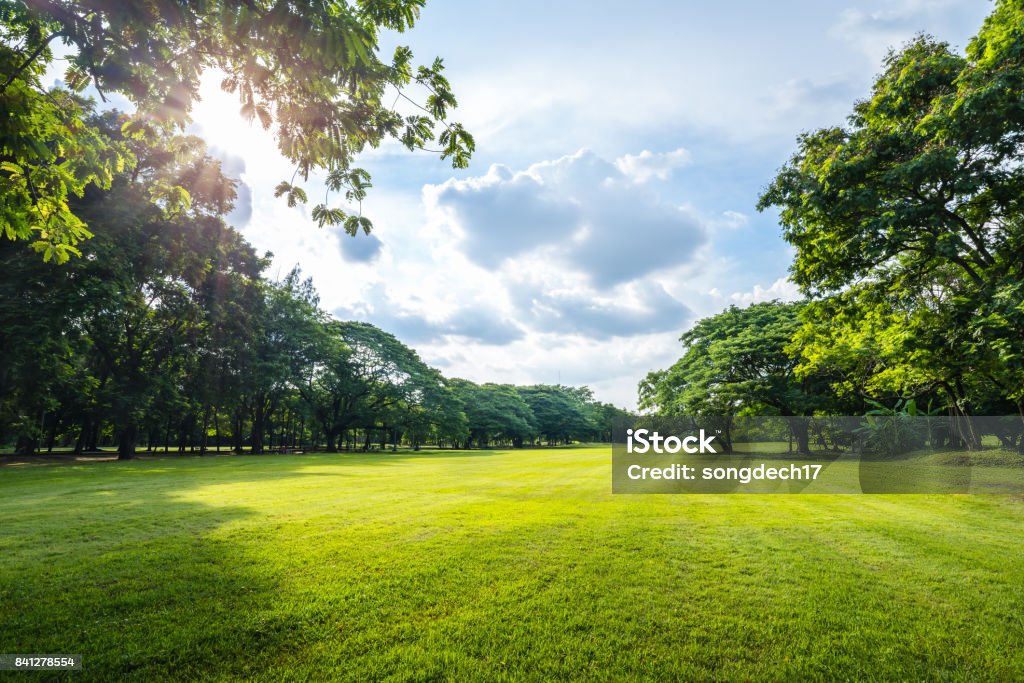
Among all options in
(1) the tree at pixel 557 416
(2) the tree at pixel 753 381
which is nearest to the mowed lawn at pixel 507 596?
(2) the tree at pixel 753 381

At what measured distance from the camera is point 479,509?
33.9 feet

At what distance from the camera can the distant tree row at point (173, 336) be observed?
20.9 m

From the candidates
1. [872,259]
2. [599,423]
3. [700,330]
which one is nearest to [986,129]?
[872,259]

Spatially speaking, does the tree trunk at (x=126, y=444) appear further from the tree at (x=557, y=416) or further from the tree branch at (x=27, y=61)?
the tree at (x=557, y=416)

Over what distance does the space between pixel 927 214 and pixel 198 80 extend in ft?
51.5

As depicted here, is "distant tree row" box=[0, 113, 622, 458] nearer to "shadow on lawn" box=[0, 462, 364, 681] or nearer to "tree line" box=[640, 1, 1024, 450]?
"shadow on lawn" box=[0, 462, 364, 681]

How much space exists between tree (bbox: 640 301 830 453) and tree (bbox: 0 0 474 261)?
25.4 m

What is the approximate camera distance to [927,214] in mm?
11664

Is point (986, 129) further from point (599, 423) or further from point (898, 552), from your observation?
point (599, 423)

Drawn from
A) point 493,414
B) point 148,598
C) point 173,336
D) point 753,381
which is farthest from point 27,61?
point 493,414

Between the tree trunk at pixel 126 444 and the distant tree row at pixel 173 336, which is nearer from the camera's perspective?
the distant tree row at pixel 173 336

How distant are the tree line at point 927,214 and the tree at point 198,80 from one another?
1185cm

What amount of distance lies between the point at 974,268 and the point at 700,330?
2235 cm

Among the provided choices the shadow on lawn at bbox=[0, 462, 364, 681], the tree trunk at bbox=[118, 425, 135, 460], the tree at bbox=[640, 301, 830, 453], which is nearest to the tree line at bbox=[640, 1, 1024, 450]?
the tree at bbox=[640, 301, 830, 453]
